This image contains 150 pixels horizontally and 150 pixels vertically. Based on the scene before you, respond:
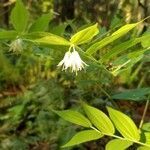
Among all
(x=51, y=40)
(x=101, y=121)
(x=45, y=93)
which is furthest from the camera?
(x=45, y=93)

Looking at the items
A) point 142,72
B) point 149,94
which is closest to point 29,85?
point 142,72

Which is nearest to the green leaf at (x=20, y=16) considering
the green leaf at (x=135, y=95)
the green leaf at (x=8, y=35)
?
the green leaf at (x=8, y=35)

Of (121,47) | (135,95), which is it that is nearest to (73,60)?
(121,47)

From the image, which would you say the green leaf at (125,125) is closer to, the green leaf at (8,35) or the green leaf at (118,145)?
the green leaf at (118,145)

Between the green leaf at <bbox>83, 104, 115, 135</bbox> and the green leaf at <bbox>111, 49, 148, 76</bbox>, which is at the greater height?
the green leaf at <bbox>111, 49, 148, 76</bbox>

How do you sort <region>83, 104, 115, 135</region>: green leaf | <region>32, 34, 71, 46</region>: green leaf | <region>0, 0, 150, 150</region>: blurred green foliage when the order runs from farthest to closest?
<region>0, 0, 150, 150</region>: blurred green foliage → <region>83, 104, 115, 135</region>: green leaf → <region>32, 34, 71, 46</region>: green leaf

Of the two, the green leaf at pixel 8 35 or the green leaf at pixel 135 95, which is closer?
the green leaf at pixel 8 35

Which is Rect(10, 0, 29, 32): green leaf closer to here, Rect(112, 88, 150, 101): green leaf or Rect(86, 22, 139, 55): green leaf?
Rect(86, 22, 139, 55): green leaf

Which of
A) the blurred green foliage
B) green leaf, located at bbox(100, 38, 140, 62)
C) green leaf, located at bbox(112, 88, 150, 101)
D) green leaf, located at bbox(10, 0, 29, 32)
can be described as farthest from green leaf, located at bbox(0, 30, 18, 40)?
the blurred green foliage

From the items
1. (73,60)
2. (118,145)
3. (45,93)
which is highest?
(73,60)

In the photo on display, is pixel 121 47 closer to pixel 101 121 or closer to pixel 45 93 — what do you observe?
pixel 101 121

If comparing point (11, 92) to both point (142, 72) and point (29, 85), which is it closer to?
point (29, 85)
